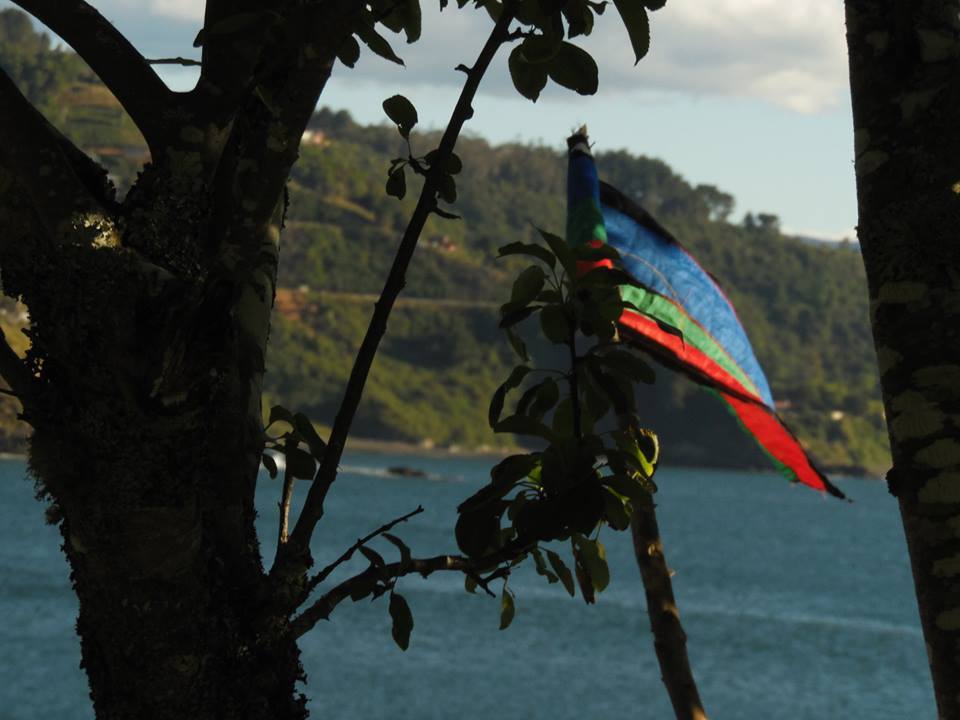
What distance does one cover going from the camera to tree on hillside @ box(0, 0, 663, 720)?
68.6 inches

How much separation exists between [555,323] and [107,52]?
66 centimetres

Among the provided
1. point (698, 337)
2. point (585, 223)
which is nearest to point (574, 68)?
point (585, 223)

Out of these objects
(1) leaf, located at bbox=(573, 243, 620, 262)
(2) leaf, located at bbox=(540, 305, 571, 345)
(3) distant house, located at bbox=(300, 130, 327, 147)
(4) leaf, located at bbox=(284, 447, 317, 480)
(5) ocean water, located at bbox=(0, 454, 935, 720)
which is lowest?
(5) ocean water, located at bbox=(0, 454, 935, 720)

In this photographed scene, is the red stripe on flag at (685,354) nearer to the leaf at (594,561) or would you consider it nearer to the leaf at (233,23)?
the leaf at (594,561)

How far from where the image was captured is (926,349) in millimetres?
2188

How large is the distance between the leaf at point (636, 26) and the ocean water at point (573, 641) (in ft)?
94.2

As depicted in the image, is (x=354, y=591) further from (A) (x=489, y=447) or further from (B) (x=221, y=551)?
(A) (x=489, y=447)

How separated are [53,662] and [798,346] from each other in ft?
265

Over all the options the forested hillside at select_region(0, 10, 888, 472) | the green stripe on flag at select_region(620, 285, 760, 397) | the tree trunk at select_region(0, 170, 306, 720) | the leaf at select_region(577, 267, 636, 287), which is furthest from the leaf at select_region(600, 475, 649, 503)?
the forested hillside at select_region(0, 10, 888, 472)

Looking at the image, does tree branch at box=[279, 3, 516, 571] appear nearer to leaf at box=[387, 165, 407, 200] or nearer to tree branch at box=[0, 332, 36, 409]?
leaf at box=[387, 165, 407, 200]

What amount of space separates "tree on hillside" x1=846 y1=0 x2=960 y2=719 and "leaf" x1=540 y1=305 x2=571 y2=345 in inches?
21.7

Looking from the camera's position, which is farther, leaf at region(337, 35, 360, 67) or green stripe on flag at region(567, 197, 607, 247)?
green stripe on flag at region(567, 197, 607, 247)

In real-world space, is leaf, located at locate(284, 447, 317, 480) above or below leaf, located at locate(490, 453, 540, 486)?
below

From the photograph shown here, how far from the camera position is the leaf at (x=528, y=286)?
Result: 190 centimetres
